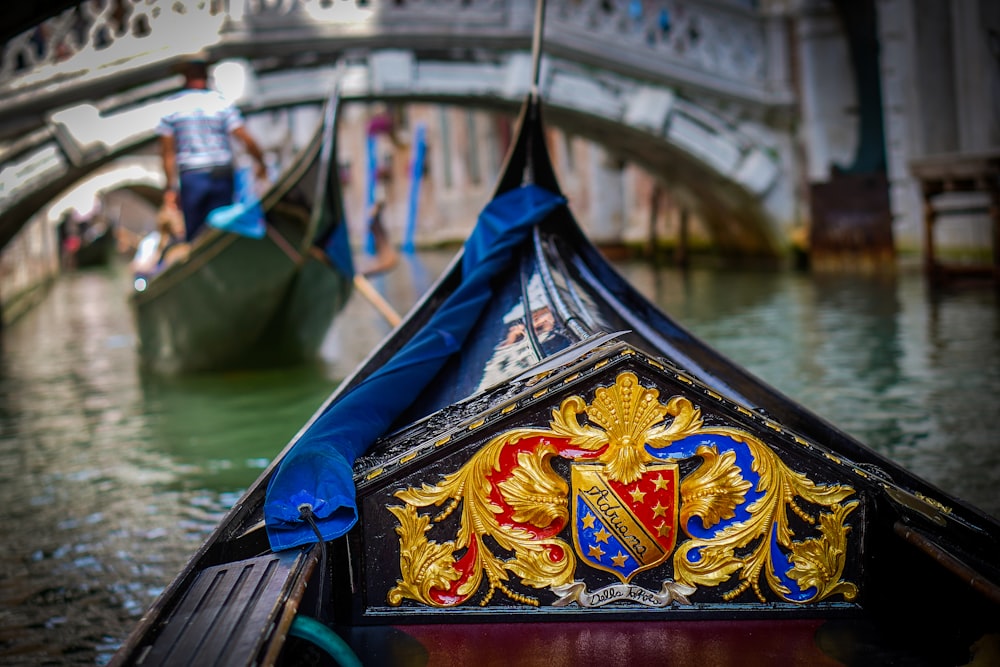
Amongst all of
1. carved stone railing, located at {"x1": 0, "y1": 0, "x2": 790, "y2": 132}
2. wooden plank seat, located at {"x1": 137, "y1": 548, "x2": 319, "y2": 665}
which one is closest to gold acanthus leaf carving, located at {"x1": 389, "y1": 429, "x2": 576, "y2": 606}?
wooden plank seat, located at {"x1": 137, "y1": 548, "x2": 319, "y2": 665}

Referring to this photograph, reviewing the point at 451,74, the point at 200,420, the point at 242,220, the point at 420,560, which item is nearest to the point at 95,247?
the point at 451,74

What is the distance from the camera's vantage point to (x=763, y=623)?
1021 millimetres

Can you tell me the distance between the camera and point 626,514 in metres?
1.01

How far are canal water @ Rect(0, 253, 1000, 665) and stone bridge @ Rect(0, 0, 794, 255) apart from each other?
101cm

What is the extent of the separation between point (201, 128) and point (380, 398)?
2.53 metres

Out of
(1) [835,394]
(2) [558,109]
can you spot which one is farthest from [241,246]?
(2) [558,109]

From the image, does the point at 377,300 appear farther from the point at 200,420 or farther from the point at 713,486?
the point at 713,486

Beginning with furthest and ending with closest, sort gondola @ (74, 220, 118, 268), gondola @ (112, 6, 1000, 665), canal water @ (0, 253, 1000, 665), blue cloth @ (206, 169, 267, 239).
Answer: gondola @ (74, 220, 118, 268), blue cloth @ (206, 169, 267, 239), canal water @ (0, 253, 1000, 665), gondola @ (112, 6, 1000, 665)

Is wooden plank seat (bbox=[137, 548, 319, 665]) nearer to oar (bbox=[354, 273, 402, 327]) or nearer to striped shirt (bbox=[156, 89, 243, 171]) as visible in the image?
oar (bbox=[354, 273, 402, 327])

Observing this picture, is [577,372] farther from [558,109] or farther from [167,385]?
[558,109]

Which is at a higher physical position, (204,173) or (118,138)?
(118,138)

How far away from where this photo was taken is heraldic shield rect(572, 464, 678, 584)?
1006 millimetres

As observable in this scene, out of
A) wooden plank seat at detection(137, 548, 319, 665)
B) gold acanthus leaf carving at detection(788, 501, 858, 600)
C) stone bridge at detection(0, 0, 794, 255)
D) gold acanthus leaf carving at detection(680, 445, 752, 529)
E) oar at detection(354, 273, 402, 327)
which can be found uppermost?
stone bridge at detection(0, 0, 794, 255)

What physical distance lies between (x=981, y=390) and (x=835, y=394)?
346 mm
